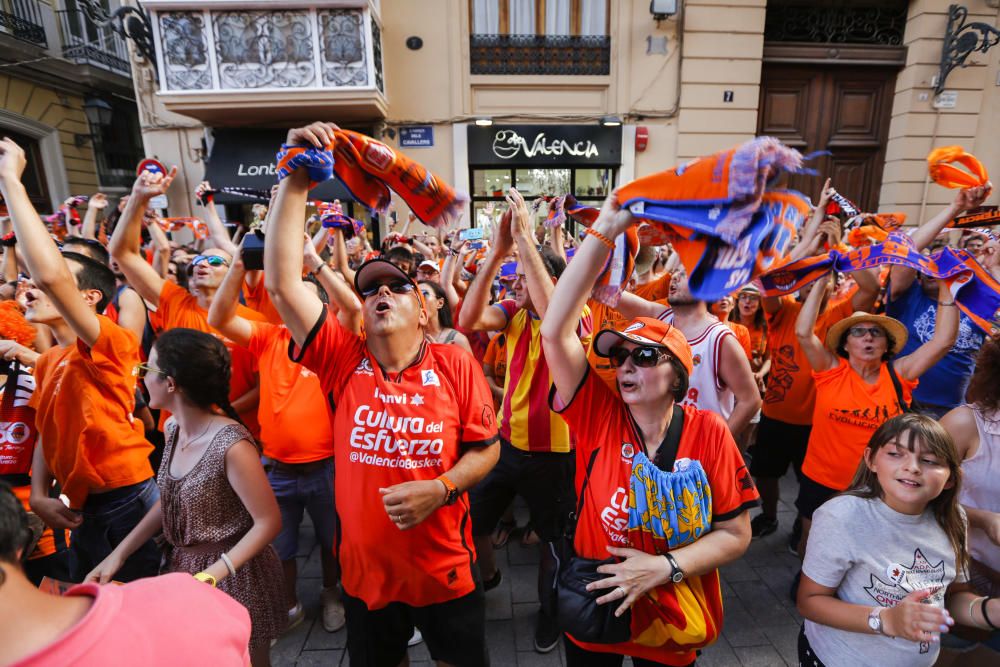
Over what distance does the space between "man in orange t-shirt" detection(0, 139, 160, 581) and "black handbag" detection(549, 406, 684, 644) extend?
208 centimetres

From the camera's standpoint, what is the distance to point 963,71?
31.1 feet

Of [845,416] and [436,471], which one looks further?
[845,416]

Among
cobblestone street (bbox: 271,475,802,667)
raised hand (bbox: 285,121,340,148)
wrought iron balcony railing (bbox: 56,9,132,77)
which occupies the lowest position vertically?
cobblestone street (bbox: 271,475,802,667)

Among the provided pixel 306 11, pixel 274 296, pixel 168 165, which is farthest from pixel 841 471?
pixel 168 165

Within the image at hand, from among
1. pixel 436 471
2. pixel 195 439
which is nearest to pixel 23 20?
pixel 195 439

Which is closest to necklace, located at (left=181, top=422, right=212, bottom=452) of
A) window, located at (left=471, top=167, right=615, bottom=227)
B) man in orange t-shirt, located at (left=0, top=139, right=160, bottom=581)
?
man in orange t-shirt, located at (left=0, top=139, right=160, bottom=581)

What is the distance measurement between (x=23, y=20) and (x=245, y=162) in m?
7.94

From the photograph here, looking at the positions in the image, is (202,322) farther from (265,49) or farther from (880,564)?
(265,49)

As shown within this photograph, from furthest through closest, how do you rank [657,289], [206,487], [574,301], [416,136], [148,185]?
[416,136], [657,289], [148,185], [206,487], [574,301]

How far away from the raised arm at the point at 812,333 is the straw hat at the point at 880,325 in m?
0.09

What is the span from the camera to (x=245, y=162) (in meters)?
10.3

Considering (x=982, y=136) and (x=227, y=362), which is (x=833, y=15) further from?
(x=227, y=362)

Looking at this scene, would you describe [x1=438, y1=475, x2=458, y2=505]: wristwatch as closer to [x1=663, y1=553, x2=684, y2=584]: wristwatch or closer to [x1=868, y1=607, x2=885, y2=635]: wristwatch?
[x1=663, y1=553, x2=684, y2=584]: wristwatch

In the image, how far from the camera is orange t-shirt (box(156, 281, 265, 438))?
317 cm
